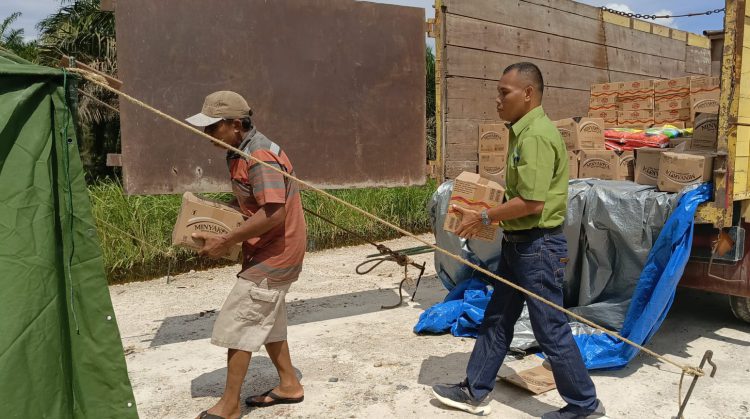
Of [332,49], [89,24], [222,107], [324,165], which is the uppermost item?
[89,24]

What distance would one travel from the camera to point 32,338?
6.71ft

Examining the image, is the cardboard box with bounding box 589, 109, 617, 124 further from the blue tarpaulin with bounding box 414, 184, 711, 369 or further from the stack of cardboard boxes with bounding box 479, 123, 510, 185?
the blue tarpaulin with bounding box 414, 184, 711, 369

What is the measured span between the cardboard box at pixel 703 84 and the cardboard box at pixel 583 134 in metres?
1.31

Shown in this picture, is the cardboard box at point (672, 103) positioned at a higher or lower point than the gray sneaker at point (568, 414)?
higher

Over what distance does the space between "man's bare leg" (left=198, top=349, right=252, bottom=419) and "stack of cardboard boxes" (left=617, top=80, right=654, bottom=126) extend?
4.82 metres

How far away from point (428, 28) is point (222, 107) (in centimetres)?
259

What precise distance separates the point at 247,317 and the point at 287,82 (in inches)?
82.7

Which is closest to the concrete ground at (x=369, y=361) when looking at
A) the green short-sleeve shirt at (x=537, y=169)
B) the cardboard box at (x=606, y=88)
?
the green short-sleeve shirt at (x=537, y=169)

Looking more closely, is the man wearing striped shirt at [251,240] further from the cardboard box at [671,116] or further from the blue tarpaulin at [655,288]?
the cardboard box at [671,116]

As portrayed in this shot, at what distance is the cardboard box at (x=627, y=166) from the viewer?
4840 millimetres

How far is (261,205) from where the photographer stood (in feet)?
9.78

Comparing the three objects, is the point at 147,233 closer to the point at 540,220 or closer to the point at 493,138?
the point at 493,138

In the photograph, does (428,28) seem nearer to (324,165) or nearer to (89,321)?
(324,165)

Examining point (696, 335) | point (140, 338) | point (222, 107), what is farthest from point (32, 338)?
point (696, 335)
